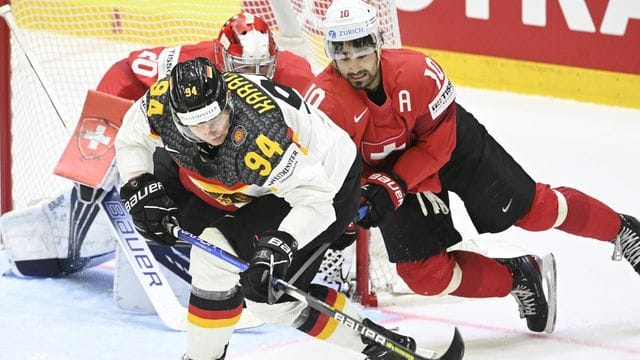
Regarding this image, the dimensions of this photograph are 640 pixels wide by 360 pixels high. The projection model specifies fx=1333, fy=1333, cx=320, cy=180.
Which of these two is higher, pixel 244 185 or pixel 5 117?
pixel 244 185

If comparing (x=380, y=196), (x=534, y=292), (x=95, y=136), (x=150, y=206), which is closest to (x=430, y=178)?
(x=380, y=196)

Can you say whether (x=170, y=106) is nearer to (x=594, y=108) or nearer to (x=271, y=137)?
(x=271, y=137)

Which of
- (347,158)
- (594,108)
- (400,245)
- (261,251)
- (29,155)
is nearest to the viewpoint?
(261,251)

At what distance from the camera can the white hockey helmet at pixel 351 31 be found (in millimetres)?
3783

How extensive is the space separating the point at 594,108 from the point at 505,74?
519 mm

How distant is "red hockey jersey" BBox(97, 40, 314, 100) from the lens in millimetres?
4332

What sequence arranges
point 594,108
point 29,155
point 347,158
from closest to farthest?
1. point 347,158
2. point 29,155
3. point 594,108

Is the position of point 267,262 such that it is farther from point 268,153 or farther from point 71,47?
point 71,47

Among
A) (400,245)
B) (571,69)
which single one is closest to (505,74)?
(571,69)

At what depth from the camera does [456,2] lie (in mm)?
6723

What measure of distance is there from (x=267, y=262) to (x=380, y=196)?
687 millimetres

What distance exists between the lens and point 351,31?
378 cm

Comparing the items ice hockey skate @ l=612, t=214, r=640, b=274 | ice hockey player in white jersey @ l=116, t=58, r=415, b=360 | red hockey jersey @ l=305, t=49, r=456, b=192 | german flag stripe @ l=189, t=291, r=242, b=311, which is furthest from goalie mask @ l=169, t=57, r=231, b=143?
ice hockey skate @ l=612, t=214, r=640, b=274

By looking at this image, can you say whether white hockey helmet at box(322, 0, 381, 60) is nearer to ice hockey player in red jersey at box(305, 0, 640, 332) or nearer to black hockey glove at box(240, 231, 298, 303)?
ice hockey player in red jersey at box(305, 0, 640, 332)
